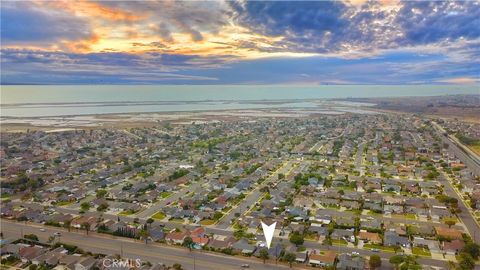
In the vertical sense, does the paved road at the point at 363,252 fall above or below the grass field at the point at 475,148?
below

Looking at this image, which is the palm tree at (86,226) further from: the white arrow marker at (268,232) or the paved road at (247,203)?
the white arrow marker at (268,232)

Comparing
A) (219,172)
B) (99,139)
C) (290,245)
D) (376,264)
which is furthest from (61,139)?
(376,264)

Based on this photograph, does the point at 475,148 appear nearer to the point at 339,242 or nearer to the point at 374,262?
the point at 339,242

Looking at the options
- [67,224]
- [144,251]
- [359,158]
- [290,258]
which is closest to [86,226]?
[67,224]

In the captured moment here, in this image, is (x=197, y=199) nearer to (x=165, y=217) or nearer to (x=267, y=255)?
(x=165, y=217)

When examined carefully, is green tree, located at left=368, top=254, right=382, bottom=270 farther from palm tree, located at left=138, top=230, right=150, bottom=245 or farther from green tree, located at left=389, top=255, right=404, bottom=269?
palm tree, located at left=138, top=230, right=150, bottom=245

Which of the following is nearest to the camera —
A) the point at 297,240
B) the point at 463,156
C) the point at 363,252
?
the point at 363,252

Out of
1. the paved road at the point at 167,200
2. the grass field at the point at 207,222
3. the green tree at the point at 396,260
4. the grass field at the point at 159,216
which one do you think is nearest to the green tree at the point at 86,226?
the paved road at the point at 167,200

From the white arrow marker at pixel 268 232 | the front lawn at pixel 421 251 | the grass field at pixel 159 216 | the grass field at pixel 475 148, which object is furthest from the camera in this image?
the grass field at pixel 475 148
